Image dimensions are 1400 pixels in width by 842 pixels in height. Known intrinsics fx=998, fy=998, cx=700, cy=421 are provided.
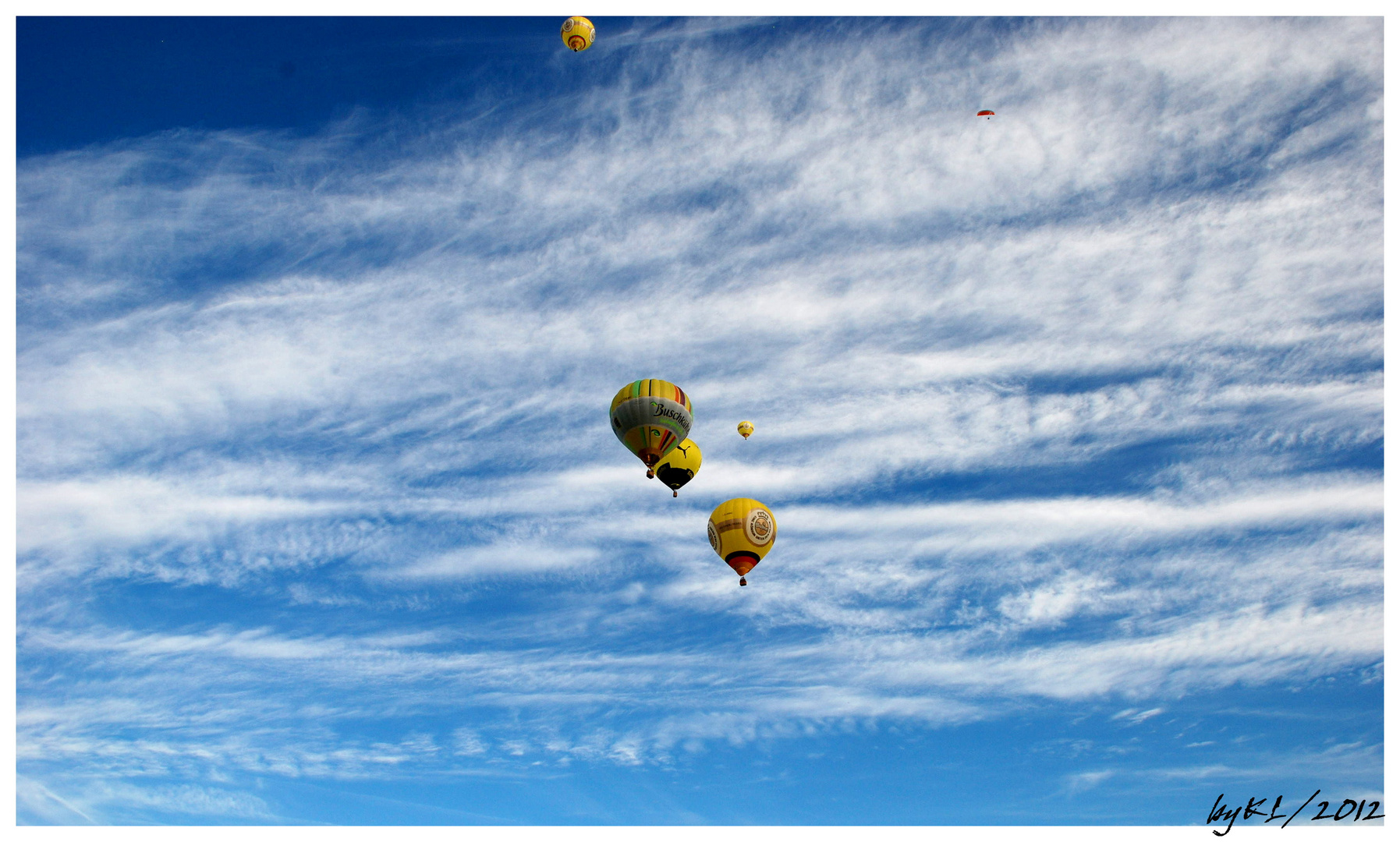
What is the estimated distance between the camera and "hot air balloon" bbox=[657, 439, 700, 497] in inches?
1983

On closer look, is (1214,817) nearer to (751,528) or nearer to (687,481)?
(751,528)

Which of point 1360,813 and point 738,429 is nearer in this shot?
point 1360,813

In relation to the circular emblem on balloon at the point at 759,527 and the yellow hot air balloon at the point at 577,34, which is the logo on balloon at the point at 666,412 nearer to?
the circular emblem on balloon at the point at 759,527

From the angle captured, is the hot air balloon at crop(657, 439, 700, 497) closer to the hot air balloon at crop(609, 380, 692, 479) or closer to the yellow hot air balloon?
the hot air balloon at crop(609, 380, 692, 479)

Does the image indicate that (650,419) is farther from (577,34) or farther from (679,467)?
(577,34)

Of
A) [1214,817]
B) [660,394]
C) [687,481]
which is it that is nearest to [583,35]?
[660,394]

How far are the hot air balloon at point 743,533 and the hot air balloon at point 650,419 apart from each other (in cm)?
523

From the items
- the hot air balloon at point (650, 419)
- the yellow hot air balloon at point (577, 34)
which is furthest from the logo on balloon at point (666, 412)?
the yellow hot air balloon at point (577, 34)

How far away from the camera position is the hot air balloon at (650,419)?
47.2 m

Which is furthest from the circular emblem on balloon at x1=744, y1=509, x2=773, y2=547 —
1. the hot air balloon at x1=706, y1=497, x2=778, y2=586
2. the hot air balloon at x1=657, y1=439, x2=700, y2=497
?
the hot air balloon at x1=657, y1=439, x2=700, y2=497

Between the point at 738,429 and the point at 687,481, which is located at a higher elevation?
the point at 738,429

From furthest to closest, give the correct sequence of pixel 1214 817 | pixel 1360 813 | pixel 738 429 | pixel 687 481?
pixel 738 429 → pixel 687 481 → pixel 1214 817 → pixel 1360 813

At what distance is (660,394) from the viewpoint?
4753 centimetres

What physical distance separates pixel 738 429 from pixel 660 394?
47.4 feet
